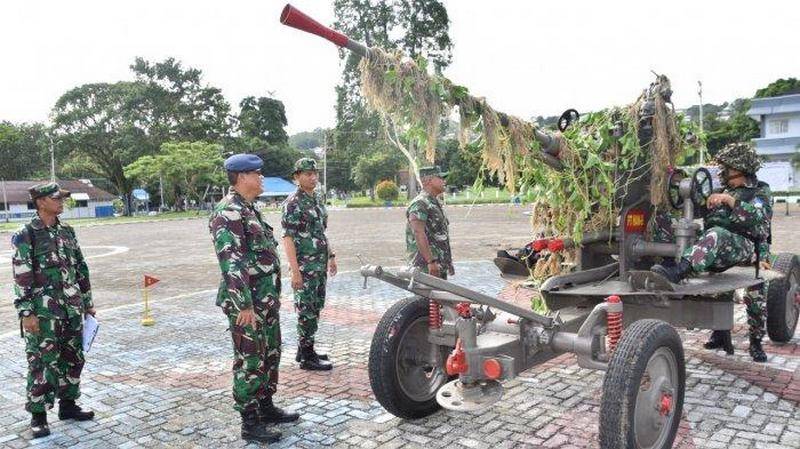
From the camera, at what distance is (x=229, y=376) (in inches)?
226

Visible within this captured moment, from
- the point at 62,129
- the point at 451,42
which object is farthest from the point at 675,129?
the point at 62,129

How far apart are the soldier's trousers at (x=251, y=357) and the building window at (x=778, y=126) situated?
59.2 m

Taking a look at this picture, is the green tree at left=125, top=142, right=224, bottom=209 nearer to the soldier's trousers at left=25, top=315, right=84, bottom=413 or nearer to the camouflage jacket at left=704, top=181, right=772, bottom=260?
the soldier's trousers at left=25, top=315, right=84, bottom=413

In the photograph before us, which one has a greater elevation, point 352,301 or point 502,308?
point 502,308

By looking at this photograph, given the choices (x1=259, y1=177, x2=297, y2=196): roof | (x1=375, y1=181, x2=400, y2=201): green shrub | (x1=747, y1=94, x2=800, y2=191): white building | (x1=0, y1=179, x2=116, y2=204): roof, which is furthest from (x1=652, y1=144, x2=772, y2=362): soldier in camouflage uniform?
(x1=259, y1=177, x2=297, y2=196): roof

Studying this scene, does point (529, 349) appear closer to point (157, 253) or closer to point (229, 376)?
point (229, 376)

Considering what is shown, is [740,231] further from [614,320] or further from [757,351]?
[614,320]

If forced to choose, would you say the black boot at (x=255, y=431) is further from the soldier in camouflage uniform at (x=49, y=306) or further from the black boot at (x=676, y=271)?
the black boot at (x=676, y=271)

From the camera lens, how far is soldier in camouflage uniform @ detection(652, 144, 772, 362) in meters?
4.66

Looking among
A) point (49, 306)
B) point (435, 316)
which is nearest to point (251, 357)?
point (435, 316)

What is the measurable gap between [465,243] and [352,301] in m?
9.26

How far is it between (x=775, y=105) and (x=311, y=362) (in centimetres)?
5737

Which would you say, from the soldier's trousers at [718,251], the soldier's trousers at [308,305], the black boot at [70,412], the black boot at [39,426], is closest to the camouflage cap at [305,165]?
the soldier's trousers at [308,305]

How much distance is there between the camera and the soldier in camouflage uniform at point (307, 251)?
19.1 feet
